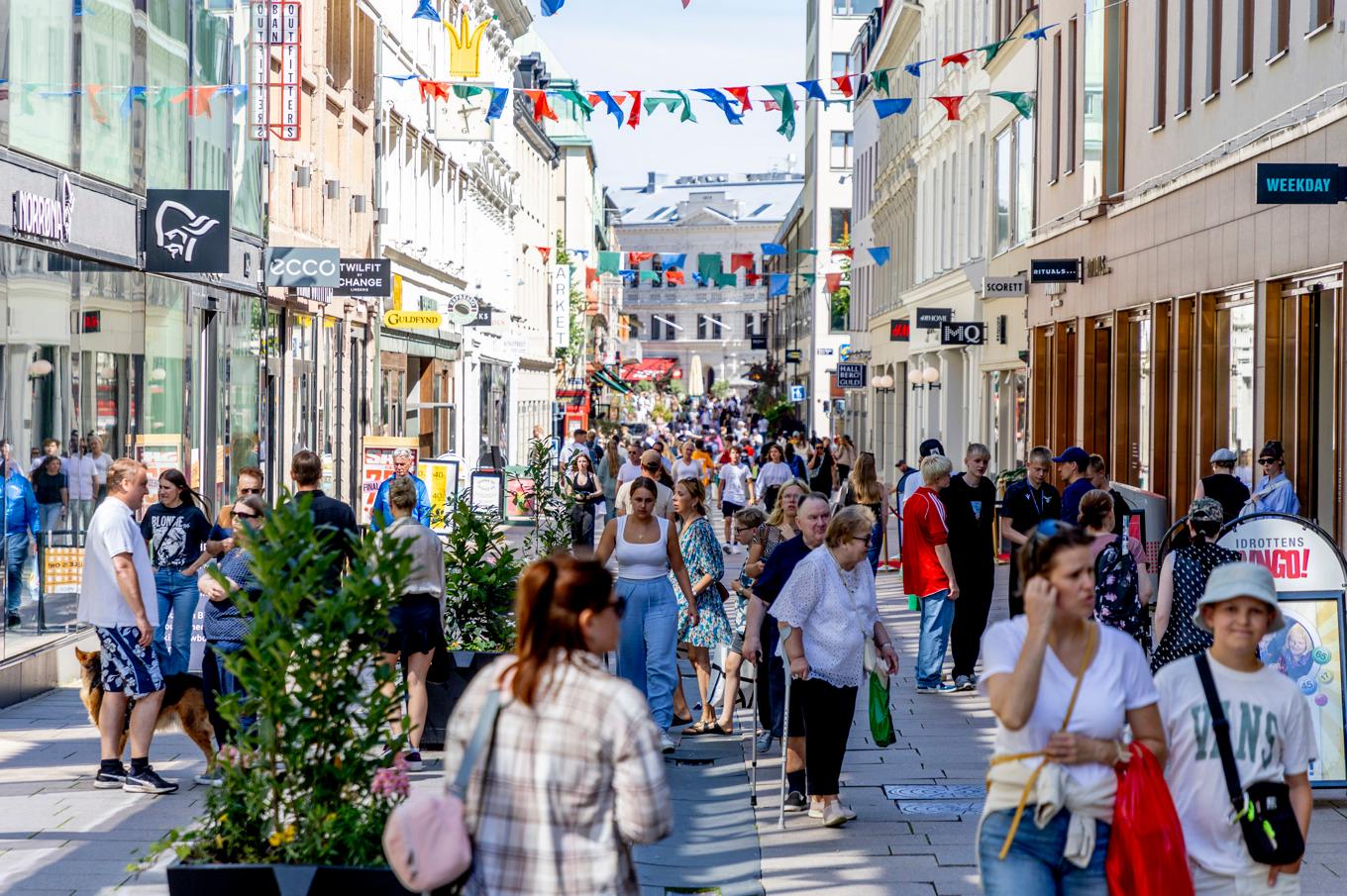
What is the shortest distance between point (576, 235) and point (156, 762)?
80.6 metres

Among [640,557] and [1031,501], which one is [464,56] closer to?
[1031,501]

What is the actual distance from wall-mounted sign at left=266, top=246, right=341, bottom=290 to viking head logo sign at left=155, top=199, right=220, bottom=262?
561 centimetres

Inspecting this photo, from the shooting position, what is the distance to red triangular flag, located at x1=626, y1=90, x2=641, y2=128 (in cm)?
2231

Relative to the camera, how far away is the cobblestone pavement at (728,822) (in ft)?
26.9

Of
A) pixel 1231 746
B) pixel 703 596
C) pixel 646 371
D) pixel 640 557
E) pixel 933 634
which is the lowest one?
pixel 933 634

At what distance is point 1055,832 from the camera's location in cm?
505

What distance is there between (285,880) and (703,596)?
7.11 metres

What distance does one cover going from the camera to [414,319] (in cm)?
2720

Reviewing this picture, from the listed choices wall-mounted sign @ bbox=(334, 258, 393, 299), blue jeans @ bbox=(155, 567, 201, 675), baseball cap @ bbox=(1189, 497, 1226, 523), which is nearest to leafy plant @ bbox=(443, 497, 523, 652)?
blue jeans @ bbox=(155, 567, 201, 675)

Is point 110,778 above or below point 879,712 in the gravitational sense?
below

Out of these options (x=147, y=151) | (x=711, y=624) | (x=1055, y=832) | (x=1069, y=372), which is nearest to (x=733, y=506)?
(x=1069, y=372)

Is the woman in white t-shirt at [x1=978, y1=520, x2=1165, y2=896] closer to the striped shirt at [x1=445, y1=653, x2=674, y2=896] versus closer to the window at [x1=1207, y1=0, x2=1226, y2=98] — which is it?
the striped shirt at [x1=445, y1=653, x2=674, y2=896]

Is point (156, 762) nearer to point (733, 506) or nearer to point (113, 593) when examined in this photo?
point (113, 593)

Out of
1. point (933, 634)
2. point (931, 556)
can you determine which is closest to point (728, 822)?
point (931, 556)
